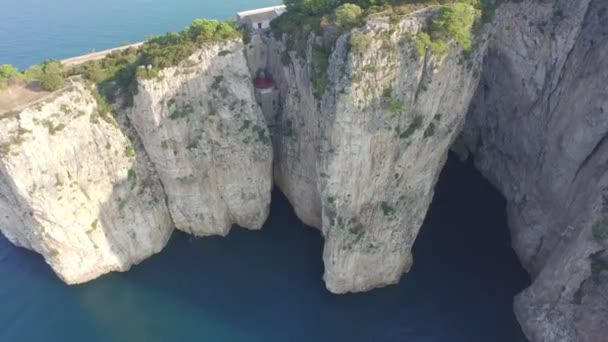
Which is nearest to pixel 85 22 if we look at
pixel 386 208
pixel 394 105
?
pixel 386 208

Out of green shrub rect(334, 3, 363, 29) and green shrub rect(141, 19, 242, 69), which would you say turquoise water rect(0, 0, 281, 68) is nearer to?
green shrub rect(141, 19, 242, 69)

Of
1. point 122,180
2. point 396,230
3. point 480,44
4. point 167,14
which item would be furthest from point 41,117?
point 167,14

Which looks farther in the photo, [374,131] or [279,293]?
[279,293]

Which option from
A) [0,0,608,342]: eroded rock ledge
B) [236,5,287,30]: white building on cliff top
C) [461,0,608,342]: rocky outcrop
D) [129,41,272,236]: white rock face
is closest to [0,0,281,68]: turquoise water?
[236,5,287,30]: white building on cliff top

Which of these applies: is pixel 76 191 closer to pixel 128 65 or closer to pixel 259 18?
pixel 128 65

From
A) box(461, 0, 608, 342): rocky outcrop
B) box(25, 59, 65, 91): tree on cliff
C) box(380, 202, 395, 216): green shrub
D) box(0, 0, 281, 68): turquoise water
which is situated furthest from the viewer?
box(0, 0, 281, 68): turquoise water
